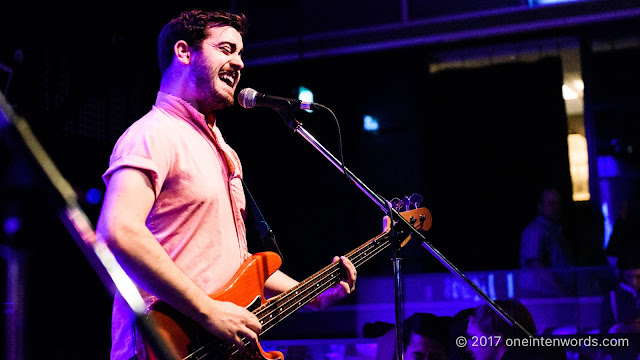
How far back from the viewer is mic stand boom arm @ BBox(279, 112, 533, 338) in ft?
7.68

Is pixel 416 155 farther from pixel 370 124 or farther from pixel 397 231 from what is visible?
pixel 397 231

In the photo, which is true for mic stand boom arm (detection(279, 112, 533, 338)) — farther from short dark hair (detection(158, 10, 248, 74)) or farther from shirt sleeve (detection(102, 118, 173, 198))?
shirt sleeve (detection(102, 118, 173, 198))

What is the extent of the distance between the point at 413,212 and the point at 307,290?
74 centimetres

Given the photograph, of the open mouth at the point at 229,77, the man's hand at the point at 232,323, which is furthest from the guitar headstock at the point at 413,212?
the man's hand at the point at 232,323

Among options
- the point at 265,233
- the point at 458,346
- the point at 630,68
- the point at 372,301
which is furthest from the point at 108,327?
the point at 630,68

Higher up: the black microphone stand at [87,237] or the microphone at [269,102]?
the microphone at [269,102]

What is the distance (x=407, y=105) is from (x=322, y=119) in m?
0.92

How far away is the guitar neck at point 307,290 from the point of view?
1957mm

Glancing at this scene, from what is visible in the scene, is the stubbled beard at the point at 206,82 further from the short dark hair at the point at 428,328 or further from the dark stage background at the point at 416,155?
the dark stage background at the point at 416,155

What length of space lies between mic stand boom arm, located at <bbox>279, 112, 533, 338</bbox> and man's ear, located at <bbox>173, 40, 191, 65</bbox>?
42 centimetres

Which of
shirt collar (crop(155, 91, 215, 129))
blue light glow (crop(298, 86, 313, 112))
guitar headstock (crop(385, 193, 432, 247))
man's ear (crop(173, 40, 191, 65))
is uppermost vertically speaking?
blue light glow (crop(298, 86, 313, 112))

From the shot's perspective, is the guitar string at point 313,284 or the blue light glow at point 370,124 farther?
the blue light glow at point 370,124

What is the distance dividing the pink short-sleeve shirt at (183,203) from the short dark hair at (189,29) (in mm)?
281

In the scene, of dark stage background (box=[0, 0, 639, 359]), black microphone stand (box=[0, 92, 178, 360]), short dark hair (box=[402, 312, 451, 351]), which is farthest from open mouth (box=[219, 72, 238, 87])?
dark stage background (box=[0, 0, 639, 359])
